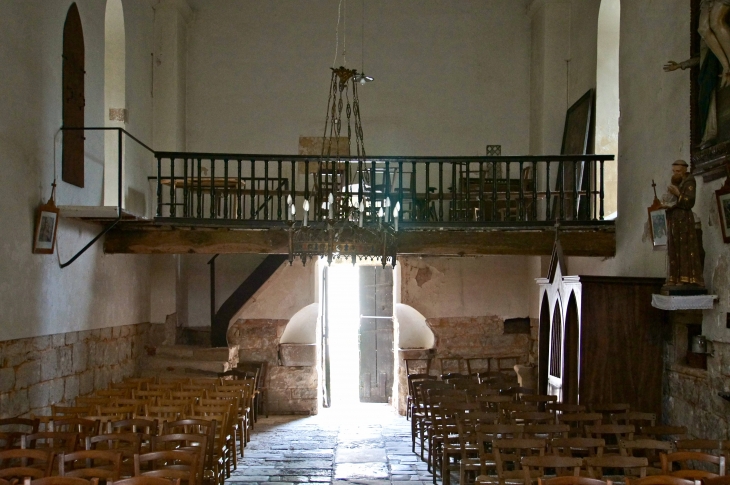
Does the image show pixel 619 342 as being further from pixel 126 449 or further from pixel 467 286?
pixel 467 286

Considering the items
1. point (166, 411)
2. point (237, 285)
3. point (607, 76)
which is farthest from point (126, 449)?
point (607, 76)

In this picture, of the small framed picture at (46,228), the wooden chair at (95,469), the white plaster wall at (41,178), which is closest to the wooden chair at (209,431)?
the wooden chair at (95,469)

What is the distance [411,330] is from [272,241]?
15.4 feet

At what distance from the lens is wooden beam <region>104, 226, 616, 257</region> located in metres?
9.73

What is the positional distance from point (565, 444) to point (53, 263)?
5.84 metres

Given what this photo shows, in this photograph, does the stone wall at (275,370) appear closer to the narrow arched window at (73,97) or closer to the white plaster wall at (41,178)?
the white plaster wall at (41,178)

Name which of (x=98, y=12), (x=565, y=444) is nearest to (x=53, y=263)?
(x=98, y=12)

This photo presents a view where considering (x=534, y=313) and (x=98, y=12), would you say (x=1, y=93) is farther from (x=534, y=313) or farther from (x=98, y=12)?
(x=534, y=313)

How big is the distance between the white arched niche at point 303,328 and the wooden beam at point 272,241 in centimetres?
401

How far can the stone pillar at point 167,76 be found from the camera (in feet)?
42.4

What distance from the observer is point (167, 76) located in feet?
42.9

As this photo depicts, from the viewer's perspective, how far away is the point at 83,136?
9.12 m

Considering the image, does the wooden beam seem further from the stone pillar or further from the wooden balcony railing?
the stone pillar

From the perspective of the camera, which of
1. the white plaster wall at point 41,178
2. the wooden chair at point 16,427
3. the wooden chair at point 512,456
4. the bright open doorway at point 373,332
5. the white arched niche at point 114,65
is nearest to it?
the wooden chair at point 512,456
